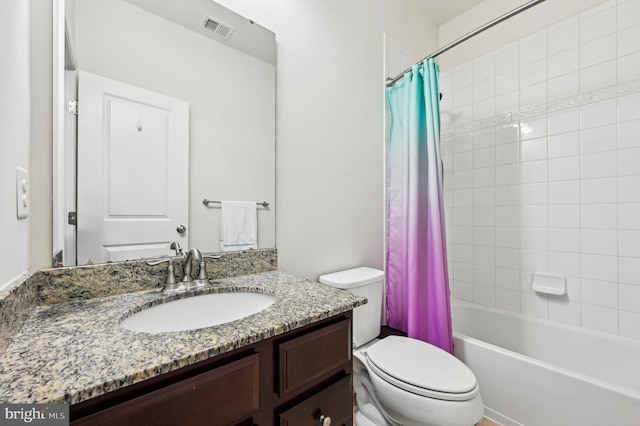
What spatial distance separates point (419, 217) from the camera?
155 centimetres

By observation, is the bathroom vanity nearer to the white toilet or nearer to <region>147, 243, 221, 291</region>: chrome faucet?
<region>147, 243, 221, 291</region>: chrome faucet

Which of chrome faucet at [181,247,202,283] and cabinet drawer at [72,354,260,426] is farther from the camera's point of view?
chrome faucet at [181,247,202,283]

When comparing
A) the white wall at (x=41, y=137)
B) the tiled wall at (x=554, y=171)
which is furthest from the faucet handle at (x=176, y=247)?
the tiled wall at (x=554, y=171)

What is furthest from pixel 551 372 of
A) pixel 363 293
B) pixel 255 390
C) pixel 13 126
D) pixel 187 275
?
pixel 13 126

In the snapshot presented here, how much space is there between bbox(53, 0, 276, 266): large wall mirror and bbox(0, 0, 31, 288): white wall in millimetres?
100

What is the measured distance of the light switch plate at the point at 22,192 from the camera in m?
0.66

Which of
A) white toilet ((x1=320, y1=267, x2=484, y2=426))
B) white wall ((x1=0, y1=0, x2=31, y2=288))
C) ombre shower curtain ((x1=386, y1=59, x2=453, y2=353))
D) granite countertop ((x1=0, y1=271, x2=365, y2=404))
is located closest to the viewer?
granite countertop ((x1=0, y1=271, x2=365, y2=404))

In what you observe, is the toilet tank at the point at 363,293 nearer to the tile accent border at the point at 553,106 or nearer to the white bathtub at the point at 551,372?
the white bathtub at the point at 551,372

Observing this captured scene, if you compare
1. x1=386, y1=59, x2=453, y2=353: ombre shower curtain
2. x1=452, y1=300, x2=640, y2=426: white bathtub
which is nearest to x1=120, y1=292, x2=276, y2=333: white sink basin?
x1=386, y1=59, x2=453, y2=353: ombre shower curtain

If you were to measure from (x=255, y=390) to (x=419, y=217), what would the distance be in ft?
4.06

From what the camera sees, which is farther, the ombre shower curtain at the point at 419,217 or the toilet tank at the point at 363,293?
the ombre shower curtain at the point at 419,217

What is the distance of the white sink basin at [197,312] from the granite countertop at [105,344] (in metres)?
0.03

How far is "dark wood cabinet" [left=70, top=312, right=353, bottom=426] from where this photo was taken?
0.47 m

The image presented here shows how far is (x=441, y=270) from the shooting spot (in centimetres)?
144
